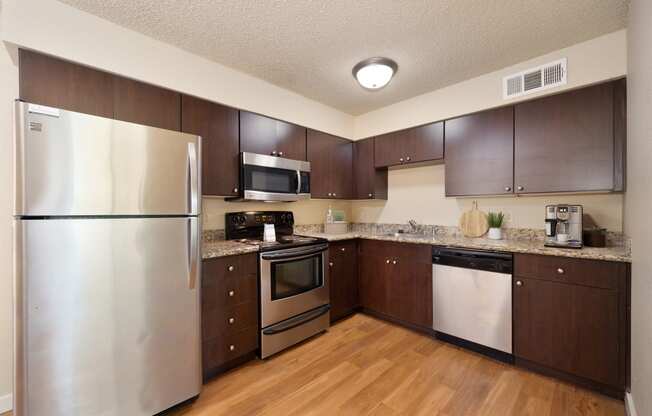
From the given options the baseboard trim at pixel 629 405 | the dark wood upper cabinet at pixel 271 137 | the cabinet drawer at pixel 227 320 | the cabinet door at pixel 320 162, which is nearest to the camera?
the baseboard trim at pixel 629 405

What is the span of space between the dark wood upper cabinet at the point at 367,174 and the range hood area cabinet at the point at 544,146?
905mm

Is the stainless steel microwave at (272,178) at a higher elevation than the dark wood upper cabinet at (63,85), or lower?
lower

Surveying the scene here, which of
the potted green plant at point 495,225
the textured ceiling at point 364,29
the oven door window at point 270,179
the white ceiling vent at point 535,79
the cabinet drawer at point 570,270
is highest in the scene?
the textured ceiling at point 364,29

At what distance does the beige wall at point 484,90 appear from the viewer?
1.87 metres

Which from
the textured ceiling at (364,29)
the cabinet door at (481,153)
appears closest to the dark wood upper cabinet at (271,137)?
the textured ceiling at (364,29)

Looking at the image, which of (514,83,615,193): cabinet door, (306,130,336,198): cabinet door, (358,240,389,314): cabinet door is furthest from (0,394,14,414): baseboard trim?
(514,83,615,193): cabinet door

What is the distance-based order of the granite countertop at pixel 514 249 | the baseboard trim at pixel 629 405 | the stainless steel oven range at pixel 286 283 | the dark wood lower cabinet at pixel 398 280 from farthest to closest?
the dark wood lower cabinet at pixel 398 280 → the stainless steel oven range at pixel 286 283 → the granite countertop at pixel 514 249 → the baseboard trim at pixel 629 405

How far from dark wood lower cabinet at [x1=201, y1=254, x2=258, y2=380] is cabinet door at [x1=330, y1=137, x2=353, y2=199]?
1.52 m

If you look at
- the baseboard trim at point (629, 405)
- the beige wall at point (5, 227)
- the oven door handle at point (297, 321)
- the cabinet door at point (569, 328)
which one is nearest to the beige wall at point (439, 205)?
the cabinet door at point (569, 328)

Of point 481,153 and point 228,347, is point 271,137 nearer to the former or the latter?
point 228,347

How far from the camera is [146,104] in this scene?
1866 millimetres

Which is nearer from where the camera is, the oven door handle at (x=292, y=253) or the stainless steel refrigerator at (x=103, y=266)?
the stainless steel refrigerator at (x=103, y=266)

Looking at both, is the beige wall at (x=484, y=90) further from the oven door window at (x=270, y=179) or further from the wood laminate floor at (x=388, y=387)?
the wood laminate floor at (x=388, y=387)

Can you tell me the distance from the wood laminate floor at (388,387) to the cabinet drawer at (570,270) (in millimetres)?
731
